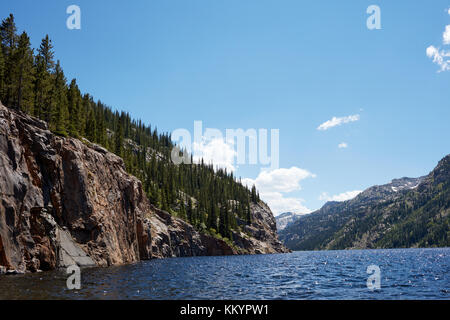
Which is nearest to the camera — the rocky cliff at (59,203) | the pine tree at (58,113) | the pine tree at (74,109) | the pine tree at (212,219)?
the rocky cliff at (59,203)

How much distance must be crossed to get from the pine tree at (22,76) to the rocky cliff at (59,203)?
8489 mm

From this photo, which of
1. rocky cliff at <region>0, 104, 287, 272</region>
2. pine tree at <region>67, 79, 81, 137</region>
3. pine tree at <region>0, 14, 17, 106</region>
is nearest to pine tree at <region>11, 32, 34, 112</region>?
pine tree at <region>0, 14, 17, 106</region>

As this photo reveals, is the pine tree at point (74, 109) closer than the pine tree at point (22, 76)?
No

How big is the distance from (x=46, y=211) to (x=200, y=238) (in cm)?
9295

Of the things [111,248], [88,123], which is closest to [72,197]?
[111,248]

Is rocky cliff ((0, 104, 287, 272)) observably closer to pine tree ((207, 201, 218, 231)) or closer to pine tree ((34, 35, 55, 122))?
pine tree ((34, 35, 55, 122))

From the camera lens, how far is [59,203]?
51188 millimetres

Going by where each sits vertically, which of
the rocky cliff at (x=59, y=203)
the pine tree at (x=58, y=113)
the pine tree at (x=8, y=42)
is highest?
the pine tree at (x=8, y=42)

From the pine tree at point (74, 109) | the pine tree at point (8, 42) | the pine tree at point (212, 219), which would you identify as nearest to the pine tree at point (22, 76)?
the pine tree at point (8, 42)

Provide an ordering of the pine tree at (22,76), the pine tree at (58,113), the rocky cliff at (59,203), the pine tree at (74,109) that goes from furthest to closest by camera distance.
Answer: the pine tree at (74,109) < the pine tree at (58,113) < the pine tree at (22,76) < the rocky cliff at (59,203)

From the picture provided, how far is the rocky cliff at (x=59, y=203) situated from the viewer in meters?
39.1

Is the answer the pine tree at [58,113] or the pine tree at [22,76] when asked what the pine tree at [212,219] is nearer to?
the pine tree at [58,113]

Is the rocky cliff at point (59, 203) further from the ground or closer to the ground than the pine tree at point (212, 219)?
further from the ground

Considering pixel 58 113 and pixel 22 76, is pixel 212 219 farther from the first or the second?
pixel 22 76
